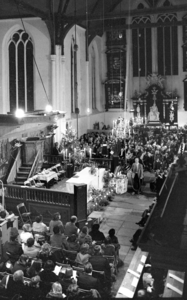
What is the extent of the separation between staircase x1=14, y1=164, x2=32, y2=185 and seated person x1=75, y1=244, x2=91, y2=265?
838 cm

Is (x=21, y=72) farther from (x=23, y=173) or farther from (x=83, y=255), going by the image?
(x=83, y=255)

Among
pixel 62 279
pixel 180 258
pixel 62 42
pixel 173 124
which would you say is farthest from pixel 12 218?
pixel 173 124

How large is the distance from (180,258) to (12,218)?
20.3 ft

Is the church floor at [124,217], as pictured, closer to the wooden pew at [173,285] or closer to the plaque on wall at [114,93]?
the wooden pew at [173,285]

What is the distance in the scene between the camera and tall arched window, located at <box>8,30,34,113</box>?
2288 cm

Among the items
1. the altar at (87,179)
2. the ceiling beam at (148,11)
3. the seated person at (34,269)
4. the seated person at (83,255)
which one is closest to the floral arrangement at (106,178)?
the altar at (87,179)

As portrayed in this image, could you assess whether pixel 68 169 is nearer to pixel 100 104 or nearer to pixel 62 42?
pixel 62 42

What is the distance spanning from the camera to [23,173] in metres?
15.9

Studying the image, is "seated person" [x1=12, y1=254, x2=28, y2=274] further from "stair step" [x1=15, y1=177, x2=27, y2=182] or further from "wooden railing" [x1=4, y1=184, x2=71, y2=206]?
"stair step" [x1=15, y1=177, x2=27, y2=182]

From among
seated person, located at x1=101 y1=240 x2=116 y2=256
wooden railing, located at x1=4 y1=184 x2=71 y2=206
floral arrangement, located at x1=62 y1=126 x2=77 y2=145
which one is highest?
floral arrangement, located at x1=62 y1=126 x2=77 y2=145

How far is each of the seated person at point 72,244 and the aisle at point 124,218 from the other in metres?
1.02

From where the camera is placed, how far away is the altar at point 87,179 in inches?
522

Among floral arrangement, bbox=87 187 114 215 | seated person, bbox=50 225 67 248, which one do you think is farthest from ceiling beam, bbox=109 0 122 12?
seated person, bbox=50 225 67 248

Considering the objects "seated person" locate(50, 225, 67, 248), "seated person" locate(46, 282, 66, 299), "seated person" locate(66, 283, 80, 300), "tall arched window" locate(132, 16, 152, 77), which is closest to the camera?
"seated person" locate(46, 282, 66, 299)
